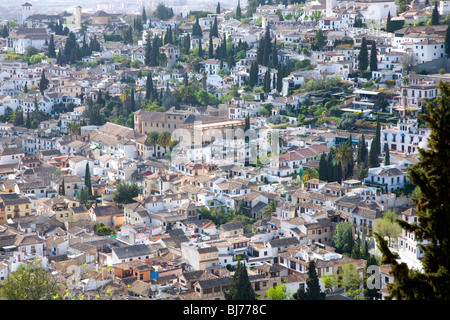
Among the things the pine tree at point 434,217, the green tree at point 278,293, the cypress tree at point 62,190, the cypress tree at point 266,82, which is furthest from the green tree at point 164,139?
the pine tree at point 434,217

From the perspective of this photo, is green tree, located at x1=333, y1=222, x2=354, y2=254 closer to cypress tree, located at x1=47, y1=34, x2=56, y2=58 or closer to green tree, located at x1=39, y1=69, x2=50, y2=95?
green tree, located at x1=39, y1=69, x2=50, y2=95

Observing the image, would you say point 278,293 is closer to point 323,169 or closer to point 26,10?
point 323,169

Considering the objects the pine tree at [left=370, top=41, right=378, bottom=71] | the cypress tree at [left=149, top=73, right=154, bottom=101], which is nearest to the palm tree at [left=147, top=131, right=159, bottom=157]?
the cypress tree at [left=149, top=73, right=154, bottom=101]

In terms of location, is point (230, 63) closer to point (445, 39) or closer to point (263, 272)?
point (445, 39)

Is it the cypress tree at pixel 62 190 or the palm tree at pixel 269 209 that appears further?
the cypress tree at pixel 62 190

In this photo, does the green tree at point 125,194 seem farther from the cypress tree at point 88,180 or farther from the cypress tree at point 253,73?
the cypress tree at point 253,73

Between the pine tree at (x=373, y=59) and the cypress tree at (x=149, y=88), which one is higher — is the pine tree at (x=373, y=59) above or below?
above

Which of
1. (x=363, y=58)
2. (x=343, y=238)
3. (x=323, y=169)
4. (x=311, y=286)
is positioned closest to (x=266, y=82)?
(x=363, y=58)
